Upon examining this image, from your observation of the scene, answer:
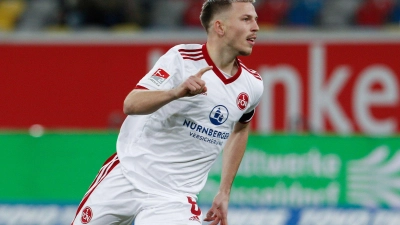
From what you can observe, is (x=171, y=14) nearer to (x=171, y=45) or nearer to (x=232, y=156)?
(x=171, y=45)

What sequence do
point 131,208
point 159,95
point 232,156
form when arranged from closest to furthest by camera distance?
point 159,95 < point 131,208 < point 232,156

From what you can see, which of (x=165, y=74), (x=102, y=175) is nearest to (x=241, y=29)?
(x=165, y=74)

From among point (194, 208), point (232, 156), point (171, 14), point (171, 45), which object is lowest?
point (194, 208)

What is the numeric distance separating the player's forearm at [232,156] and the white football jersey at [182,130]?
289 mm

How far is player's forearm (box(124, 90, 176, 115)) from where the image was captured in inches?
180

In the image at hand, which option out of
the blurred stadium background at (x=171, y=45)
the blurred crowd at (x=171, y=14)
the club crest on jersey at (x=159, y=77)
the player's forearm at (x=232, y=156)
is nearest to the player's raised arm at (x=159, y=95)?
the club crest on jersey at (x=159, y=77)

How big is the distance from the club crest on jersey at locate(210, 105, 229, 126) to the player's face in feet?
1.13

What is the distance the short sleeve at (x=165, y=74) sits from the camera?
4828 mm

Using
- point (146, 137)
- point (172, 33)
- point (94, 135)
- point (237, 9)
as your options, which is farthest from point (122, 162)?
point (172, 33)

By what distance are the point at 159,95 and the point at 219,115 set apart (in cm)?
59

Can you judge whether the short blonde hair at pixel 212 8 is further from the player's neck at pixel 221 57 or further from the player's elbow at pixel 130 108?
the player's elbow at pixel 130 108

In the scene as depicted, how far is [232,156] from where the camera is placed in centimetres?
551

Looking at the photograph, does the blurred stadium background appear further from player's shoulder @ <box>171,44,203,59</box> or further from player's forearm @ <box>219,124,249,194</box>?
player's shoulder @ <box>171,44,203,59</box>

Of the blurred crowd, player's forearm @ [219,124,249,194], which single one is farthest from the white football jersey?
the blurred crowd
